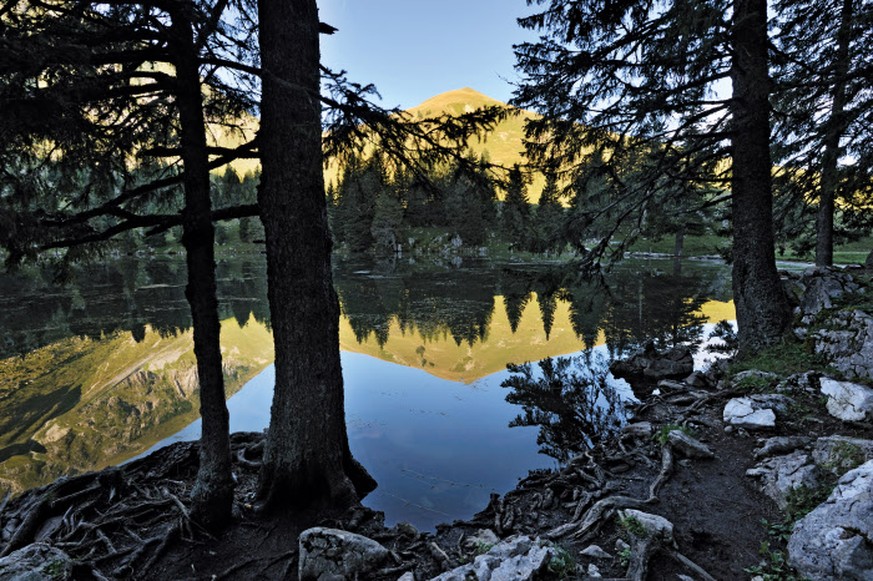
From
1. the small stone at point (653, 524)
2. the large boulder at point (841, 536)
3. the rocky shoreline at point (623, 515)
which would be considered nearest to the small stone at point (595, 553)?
the rocky shoreline at point (623, 515)

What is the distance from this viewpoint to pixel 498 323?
21031 millimetres

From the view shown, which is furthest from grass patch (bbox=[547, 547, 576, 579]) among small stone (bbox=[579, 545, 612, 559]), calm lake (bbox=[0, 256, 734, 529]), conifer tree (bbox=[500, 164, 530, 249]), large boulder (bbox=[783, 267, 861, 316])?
large boulder (bbox=[783, 267, 861, 316])

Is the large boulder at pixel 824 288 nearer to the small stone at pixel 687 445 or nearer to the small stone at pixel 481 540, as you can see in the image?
the small stone at pixel 687 445

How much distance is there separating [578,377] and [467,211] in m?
57.8

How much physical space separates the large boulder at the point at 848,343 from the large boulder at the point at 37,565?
968 cm

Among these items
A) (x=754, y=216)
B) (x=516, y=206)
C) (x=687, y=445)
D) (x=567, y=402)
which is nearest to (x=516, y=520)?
(x=687, y=445)

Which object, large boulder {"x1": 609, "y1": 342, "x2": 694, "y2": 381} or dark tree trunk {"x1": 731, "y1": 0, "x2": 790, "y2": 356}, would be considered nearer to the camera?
dark tree trunk {"x1": 731, "y1": 0, "x2": 790, "y2": 356}

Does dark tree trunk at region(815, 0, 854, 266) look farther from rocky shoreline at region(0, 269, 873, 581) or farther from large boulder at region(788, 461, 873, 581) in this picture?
large boulder at region(788, 461, 873, 581)

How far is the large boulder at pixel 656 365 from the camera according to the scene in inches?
450

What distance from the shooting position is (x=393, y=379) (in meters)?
13.2

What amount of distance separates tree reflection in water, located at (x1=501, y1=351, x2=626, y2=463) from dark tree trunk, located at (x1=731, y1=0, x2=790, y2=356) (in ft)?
11.3

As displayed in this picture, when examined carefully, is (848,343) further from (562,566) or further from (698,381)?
(562,566)

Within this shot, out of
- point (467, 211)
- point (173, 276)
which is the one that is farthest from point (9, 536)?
point (467, 211)

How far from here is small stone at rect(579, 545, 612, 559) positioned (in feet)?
11.8
